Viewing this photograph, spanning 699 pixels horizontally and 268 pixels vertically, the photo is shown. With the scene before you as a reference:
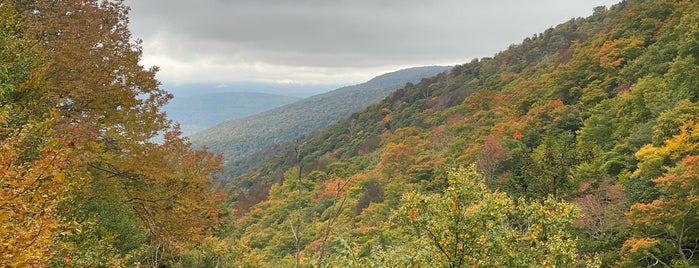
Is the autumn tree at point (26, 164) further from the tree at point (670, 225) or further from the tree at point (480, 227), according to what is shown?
the tree at point (670, 225)

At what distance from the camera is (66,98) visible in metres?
9.81

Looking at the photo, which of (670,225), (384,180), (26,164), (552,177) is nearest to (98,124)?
(26,164)

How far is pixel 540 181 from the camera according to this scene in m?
16.1

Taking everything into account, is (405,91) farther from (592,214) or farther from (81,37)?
(81,37)

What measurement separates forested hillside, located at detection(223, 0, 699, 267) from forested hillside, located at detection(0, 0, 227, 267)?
3849 mm

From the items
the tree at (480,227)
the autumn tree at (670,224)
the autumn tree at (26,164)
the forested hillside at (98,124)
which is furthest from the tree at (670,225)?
the autumn tree at (26,164)

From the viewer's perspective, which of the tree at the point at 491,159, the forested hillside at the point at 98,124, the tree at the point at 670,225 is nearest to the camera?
the forested hillside at the point at 98,124

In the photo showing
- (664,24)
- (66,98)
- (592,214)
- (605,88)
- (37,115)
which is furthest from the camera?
(664,24)

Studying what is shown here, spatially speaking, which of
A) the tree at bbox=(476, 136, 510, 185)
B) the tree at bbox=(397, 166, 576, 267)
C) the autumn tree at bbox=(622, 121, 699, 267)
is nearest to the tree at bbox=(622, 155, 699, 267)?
the autumn tree at bbox=(622, 121, 699, 267)

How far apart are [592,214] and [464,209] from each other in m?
11.4

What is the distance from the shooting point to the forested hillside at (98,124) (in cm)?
712

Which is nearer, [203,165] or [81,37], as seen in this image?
[81,37]

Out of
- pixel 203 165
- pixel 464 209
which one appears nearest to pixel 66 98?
pixel 203 165

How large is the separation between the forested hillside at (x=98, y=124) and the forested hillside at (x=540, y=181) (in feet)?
12.6
